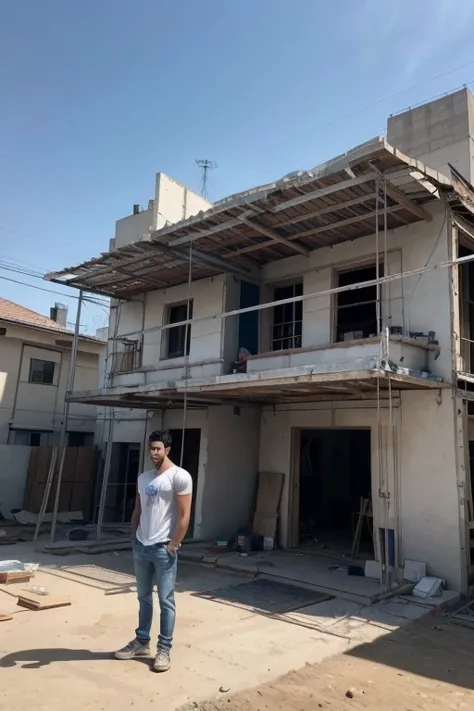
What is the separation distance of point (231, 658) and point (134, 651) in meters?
0.91

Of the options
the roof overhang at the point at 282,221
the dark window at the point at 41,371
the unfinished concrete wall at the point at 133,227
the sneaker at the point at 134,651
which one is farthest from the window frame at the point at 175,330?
the sneaker at the point at 134,651

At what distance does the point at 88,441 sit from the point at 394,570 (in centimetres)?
1181

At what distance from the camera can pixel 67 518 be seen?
549 inches

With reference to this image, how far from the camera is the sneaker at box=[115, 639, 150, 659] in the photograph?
466 centimetres

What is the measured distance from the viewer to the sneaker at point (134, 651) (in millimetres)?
4656

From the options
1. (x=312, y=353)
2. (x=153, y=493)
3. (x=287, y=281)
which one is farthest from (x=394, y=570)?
(x=287, y=281)

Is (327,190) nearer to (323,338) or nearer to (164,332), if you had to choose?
(323,338)

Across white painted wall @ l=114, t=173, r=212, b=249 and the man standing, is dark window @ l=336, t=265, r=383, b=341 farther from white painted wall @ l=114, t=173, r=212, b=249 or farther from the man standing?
the man standing

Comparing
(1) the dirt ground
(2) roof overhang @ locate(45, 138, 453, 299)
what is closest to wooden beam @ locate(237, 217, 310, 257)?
(2) roof overhang @ locate(45, 138, 453, 299)

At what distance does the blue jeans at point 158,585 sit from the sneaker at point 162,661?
0.12 ft

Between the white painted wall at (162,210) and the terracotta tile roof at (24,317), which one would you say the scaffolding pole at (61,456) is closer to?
the white painted wall at (162,210)

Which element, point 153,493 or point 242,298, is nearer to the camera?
point 153,493

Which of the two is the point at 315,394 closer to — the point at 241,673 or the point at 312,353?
the point at 312,353

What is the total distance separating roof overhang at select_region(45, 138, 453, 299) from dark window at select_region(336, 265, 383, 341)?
78cm
